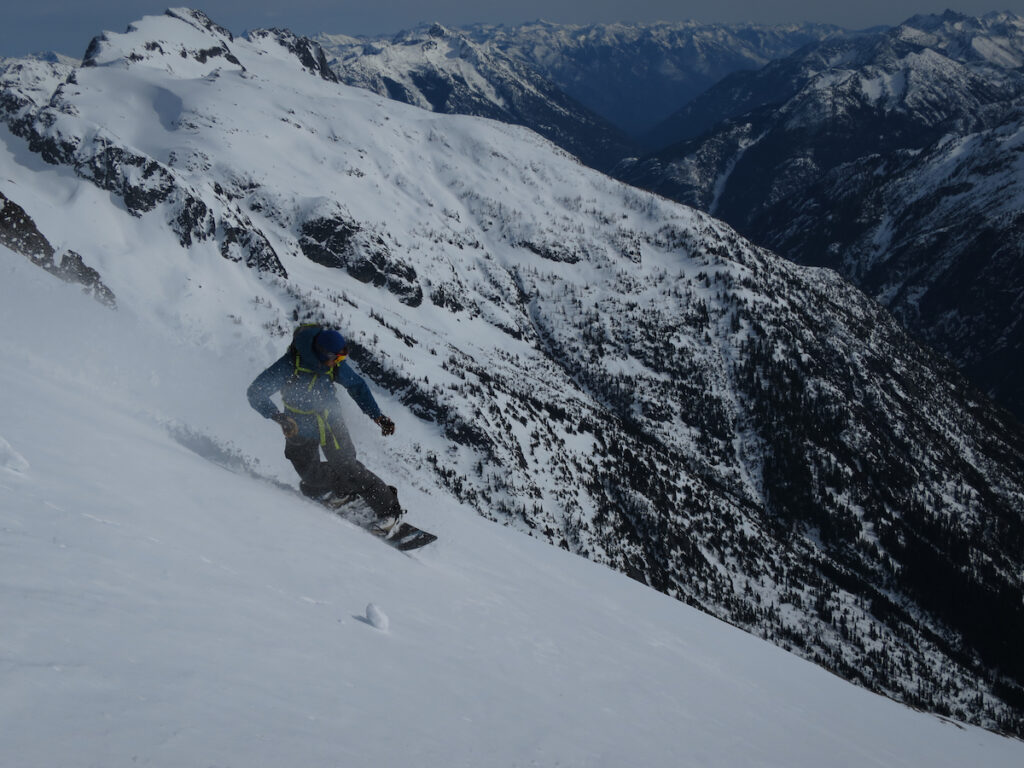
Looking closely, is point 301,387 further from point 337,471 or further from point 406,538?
point 406,538

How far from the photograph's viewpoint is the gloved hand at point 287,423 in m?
10.6

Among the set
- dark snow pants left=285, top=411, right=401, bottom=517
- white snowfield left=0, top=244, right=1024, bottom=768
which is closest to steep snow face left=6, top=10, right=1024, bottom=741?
white snowfield left=0, top=244, right=1024, bottom=768

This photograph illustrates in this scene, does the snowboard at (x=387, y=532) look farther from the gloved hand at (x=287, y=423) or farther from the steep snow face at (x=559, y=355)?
the steep snow face at (x=559, y=355)

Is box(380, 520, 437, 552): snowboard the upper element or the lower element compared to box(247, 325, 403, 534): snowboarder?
lower

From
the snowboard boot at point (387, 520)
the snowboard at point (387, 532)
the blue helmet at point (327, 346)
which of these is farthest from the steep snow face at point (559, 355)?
the snowboard boot at point (387, 520)

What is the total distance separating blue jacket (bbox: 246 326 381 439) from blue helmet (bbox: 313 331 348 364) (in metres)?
0.10

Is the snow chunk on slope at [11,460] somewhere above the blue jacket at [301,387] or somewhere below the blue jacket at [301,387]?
below

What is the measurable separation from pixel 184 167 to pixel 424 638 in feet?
481

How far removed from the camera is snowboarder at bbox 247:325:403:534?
34.8ft

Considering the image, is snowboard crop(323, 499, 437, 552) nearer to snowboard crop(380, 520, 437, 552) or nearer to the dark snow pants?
snowboard crop(380, 520, 437, 552)

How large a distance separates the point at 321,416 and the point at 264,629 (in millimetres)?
6039

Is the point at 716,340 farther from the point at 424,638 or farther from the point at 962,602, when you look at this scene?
the point at 424,638

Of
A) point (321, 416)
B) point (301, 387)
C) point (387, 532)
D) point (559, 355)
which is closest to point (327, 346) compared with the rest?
point (301, 387)

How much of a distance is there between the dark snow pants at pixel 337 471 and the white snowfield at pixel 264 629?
1.77 feet
